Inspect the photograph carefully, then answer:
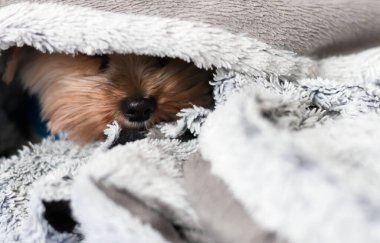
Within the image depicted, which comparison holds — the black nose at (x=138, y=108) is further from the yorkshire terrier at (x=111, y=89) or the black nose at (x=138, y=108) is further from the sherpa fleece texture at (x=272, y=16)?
the sherpa fleece texture at (x=272, y=16)

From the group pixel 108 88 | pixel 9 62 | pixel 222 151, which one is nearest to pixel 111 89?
pixel 108 88

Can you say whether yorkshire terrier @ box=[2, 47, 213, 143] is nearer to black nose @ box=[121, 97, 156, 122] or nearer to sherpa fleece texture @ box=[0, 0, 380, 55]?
black nose @ box=[121, 97, 156, 122]

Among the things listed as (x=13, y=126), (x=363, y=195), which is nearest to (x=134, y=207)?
(x=363, y=195)

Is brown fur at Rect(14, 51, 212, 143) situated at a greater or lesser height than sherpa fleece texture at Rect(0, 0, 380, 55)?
lesser

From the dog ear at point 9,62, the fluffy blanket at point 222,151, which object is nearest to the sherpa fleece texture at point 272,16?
the fluffy blanket at point 222,151

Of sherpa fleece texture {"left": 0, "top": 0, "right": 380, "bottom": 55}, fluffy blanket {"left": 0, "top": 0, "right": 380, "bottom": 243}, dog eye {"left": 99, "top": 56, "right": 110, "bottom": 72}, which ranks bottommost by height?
fluffy blanket {"left": 0, "top": 0, "right": 380, "bottom": 243}

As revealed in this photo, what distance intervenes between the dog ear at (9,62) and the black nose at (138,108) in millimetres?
244

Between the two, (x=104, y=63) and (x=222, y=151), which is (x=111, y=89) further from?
(x=222, y=151)

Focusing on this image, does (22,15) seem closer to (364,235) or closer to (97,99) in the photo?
(97,99)

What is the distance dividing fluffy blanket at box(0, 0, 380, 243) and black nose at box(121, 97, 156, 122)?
10cm

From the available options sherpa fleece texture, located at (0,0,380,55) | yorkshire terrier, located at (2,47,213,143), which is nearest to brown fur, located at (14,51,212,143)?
yorkshire terrier, located at (2,47,213,143)

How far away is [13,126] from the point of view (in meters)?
1.19

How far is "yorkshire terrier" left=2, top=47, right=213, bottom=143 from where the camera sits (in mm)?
1038

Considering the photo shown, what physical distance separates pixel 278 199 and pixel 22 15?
58cm
